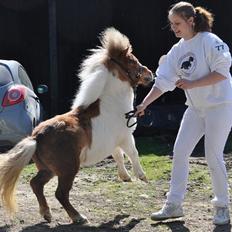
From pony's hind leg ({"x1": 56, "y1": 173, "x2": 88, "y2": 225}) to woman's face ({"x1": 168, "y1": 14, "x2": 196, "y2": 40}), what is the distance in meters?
1.59

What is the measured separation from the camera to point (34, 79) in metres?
13.8

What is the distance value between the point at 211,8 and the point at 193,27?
882cm

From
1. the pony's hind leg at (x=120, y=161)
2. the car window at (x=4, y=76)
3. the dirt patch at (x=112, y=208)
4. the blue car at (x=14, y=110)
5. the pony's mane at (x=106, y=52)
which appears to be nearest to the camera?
the dirt patch at (x=112, y=208)

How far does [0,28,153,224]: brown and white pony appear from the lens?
5.41 meters

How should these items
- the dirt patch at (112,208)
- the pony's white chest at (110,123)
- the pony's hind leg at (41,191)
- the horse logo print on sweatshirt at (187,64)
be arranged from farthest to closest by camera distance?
the pony's white chest at (110,123) < the pony's hind leg at (41,191) < the dirt patch at (112,208) < the horse logo print on sweatshirt at (187,64)

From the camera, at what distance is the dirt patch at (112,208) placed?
546cm

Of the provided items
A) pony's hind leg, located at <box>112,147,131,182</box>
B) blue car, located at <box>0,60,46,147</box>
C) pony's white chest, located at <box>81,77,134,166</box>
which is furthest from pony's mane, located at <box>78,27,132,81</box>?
blue car, located at <box>0,60,46,147</box>

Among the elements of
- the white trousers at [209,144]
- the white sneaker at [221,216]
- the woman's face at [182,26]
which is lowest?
the white sneaker at [221,216]

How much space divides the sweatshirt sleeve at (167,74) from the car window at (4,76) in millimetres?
4080

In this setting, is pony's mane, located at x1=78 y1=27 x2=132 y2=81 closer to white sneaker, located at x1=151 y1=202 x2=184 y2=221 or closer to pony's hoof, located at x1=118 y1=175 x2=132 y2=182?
pony's hoof, located at x1=118 y1=175 x2=132 y2=182

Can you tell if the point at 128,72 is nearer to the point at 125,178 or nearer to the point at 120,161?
the point at 120,161

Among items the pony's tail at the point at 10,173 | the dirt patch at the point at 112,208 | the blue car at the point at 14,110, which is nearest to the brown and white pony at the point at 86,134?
the pony's tail at the point at 10,173

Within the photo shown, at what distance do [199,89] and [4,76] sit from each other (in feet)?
15.2

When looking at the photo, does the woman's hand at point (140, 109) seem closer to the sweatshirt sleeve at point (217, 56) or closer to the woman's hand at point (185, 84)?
the woman's hand at point (185, 84)
